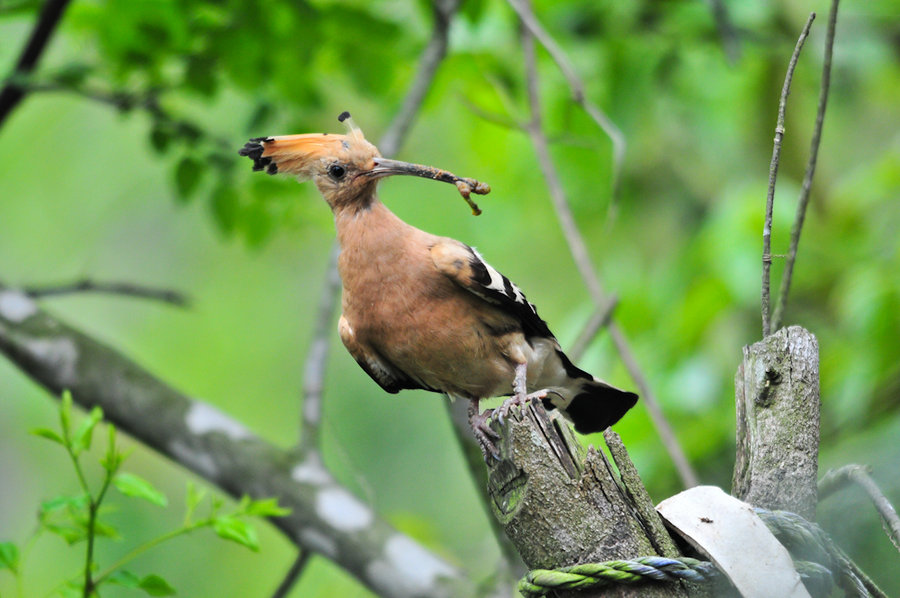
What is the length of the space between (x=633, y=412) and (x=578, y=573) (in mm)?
2983

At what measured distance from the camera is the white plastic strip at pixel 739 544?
1661 millimetres

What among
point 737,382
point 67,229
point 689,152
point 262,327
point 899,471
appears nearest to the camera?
point 899,471

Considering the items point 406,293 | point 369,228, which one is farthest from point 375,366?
point 369,228

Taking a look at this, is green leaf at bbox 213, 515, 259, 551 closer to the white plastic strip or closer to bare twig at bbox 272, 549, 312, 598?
the white plastic strip

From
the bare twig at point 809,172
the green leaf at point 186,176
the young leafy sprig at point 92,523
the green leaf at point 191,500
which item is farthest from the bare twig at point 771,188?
the green leaf at point 186,176

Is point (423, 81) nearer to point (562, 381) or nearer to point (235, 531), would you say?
point (562, 381)

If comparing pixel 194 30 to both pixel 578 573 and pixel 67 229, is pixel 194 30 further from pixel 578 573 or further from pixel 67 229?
pixel 67 229

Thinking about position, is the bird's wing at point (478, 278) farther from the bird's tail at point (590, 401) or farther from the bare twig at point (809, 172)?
the bare twig at point (809, 172)

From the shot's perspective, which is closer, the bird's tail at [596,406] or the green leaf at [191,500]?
the green leaf at [191,500]

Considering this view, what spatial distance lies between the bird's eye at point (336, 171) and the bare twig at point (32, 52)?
1893mm

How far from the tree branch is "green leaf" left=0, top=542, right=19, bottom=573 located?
1.65 metres

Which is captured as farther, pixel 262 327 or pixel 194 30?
pixel 262 327

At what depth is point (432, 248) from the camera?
2910 millimetres

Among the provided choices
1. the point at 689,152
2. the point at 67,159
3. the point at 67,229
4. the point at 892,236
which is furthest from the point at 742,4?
the point at 67,229
